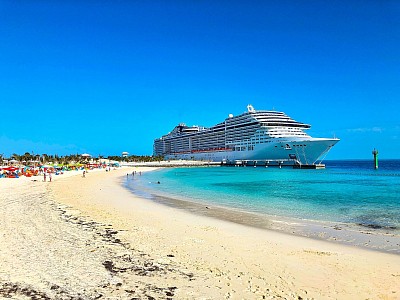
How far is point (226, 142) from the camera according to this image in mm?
88500

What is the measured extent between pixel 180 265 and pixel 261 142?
68685mm

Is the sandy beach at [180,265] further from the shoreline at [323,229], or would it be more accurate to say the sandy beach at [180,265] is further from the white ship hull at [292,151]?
the white ship hull at [292,151]

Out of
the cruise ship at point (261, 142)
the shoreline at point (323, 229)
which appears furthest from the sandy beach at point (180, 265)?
the cruise ship at point (261, 142)

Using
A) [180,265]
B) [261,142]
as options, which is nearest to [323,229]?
[180,265]

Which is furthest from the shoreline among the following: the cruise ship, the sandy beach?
the cruise ship

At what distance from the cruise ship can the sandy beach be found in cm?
5987

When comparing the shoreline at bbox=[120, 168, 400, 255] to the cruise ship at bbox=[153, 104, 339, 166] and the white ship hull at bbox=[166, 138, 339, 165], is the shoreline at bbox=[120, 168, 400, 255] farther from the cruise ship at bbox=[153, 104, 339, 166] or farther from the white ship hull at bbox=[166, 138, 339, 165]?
the cruise ship at bbox=[153, 104, 339, 166]

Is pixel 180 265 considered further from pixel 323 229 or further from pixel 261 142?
pixel 261 142

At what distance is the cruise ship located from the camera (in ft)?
217

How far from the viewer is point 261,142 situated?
72.8 m

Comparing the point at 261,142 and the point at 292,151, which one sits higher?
the point at 261,142

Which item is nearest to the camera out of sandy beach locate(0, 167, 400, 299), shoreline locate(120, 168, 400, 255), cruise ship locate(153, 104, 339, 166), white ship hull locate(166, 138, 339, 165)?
sandy beach locate(0, 167, 400, 299)

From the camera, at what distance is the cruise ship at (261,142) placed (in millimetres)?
66188

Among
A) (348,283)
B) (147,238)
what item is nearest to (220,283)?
(348,283)
